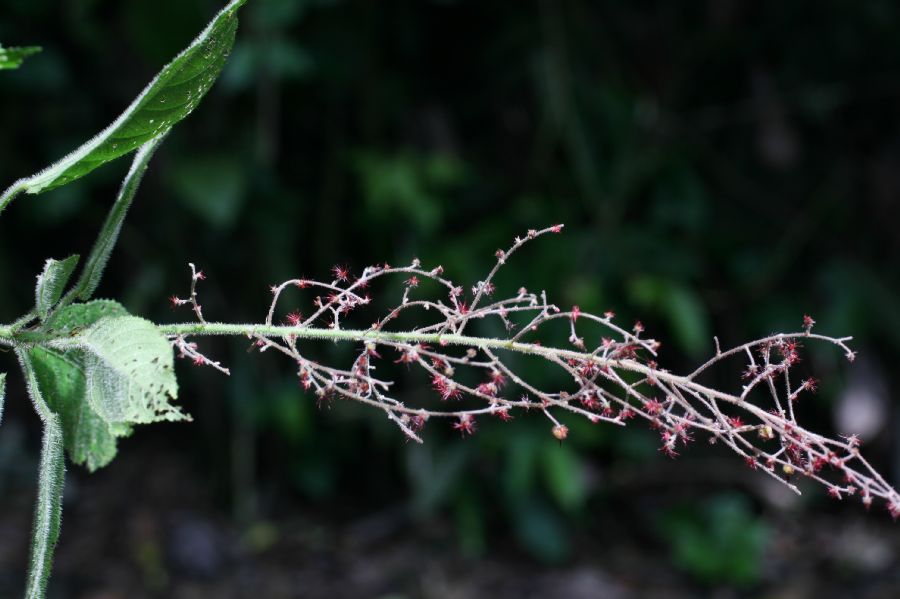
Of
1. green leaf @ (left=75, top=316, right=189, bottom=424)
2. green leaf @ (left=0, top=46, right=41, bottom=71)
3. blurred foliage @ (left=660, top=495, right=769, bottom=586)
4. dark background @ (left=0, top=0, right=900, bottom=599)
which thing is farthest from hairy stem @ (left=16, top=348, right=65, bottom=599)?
blurred foliage @ (left=660, top=495, right=769, bottom=586)

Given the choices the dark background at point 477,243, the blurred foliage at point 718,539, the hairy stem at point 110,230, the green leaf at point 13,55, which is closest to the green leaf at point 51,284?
the hairy stem at point 110,230

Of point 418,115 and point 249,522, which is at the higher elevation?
point 418,115

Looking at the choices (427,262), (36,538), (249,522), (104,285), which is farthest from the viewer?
(104,285)

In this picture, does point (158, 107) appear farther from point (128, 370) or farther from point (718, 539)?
point (718, 539)

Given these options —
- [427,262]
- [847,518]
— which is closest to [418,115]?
[427,262]

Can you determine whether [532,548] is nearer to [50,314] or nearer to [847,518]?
[847,518]

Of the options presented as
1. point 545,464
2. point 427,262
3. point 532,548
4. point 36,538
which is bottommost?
point 36,538

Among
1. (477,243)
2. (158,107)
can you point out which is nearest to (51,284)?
(158,107)
